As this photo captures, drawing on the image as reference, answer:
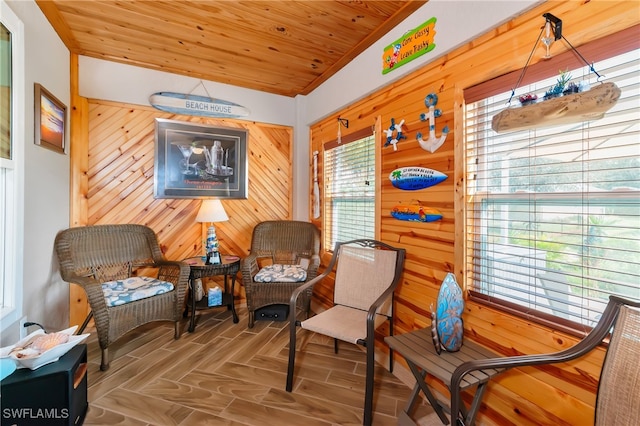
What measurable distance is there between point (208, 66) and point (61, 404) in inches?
120

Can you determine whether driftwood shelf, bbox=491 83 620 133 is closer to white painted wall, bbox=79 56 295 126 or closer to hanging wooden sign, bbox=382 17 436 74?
hanging wooden sign, bbox=382 17 436 74

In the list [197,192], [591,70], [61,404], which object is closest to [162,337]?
[61,404]

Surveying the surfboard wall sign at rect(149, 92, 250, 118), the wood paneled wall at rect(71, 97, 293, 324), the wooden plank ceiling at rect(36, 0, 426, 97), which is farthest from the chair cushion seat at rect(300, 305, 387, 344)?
the surfboard wall sign at rect(149, 92, 250, 118)

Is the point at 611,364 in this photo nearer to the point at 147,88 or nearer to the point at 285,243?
the point at 285,243

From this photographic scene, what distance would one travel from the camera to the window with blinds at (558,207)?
1.07 meters

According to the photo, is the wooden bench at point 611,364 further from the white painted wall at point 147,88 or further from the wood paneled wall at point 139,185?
the white painted wall at point 147,88

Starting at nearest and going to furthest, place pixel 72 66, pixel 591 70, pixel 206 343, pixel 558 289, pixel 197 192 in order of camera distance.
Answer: pixel 591 70 < pixel 558 289 < pixel 206 343 < pixel 72 66 < pixel 197 192

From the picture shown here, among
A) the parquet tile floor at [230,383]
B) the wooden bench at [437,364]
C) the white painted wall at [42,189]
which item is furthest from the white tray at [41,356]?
the wooden bench at [437,364]

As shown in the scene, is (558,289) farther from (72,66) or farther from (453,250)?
(72,66)

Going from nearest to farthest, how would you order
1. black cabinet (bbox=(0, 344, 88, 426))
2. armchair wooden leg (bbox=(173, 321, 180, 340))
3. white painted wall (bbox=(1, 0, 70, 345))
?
black cabinet (bbox=(0, 344, 88, 426)), white painted wall (bbox=(1, 0, 70, 345)), armchair wooden leg (bbox=(173, 321, 180, 340))

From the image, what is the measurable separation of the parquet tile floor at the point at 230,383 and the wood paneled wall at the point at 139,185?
3.21 ft

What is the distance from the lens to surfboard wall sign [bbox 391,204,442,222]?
6.00 feet

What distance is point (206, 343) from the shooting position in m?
2.55

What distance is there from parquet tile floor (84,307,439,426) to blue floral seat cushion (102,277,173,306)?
1.63 ft
